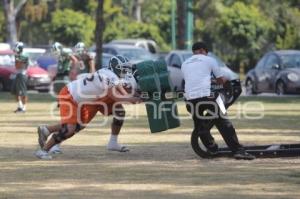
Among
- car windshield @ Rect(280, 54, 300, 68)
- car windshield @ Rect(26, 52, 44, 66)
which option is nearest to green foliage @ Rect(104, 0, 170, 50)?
car windshield @ Rect(26, 52, 44, 66)

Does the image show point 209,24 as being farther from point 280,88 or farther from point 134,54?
point 280,88

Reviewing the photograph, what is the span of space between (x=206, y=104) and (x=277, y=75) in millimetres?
20141

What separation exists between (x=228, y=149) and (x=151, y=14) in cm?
7022

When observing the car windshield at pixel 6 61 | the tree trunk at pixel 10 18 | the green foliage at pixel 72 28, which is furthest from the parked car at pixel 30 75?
the green foliage at pixel 72 28

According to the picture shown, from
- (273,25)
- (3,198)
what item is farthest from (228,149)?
(273,25)

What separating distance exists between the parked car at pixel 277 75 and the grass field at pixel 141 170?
13353 millimetres

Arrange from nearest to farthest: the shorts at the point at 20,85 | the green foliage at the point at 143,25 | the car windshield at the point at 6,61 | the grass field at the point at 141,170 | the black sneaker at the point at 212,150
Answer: the grass field at the point at 141,170, the black sneaker at the point at 212,150, the shorts at the point at 20,85, the car windshield at the point at 6,61, the green foliage at the point at 143,25

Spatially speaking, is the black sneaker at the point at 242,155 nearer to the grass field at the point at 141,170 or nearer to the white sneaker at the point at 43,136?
the grass field at the point at 141,170

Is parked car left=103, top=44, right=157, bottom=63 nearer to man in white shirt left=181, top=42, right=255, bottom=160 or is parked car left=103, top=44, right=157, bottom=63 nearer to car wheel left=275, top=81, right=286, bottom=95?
car wheel left=275, top=81, right=286, bottom=95

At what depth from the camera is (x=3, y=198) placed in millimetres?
10312

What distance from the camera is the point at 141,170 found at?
12.7 metres

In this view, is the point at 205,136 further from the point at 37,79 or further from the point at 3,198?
the point at 37,79

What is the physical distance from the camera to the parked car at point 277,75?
32.9 m

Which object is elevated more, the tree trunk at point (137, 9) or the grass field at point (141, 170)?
the grass field at point (141, 170)
